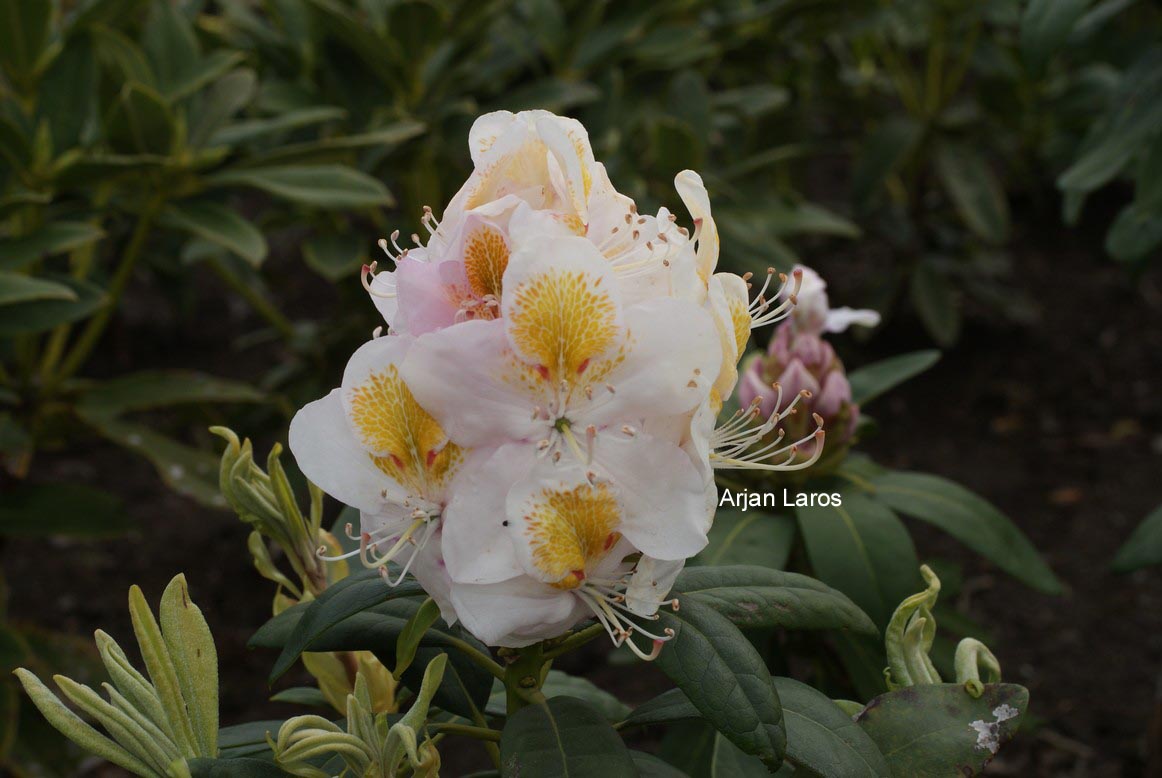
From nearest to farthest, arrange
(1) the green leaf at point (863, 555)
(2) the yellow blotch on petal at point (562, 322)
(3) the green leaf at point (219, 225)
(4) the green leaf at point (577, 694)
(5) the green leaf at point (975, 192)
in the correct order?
(2) the yellow blotch on petal at point (562, 322) → (4) the green leaf at point (577, 694) → (1) the green leaf at point (863, 555) → (3) the green leaf at point (219, 225) → (5) the green leaf at point (975, 192)

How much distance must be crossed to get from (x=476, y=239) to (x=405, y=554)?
215 millimetres

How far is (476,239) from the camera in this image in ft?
2.46

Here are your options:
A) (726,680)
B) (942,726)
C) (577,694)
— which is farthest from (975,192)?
(726,680)

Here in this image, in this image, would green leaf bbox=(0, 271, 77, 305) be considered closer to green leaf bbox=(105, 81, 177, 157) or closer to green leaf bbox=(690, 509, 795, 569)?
green leaf bbox=(105, 81, 177, 157)

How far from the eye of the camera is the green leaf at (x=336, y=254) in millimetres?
2215

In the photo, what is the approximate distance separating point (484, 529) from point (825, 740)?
29 cm

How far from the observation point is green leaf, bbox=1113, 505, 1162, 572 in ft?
5.34

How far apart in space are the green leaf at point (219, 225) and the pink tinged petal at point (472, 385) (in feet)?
3.95

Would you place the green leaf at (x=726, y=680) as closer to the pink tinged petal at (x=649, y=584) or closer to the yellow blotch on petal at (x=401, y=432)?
the pink tinged petal at (x=649, y=584)

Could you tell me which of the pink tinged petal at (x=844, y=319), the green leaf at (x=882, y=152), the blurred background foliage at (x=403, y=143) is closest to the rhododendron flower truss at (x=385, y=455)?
the pink tinged petal at (x=844, y=319)

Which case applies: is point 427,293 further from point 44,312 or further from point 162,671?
point 44,312

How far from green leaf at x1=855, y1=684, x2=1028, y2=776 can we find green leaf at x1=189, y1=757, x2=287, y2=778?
0.43 m

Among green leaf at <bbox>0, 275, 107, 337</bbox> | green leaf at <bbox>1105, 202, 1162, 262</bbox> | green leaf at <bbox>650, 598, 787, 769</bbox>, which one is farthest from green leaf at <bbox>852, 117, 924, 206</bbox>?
green leaf at <bbox>650, 598, 787, 769</bbox>

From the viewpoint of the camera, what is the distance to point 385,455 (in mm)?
769
